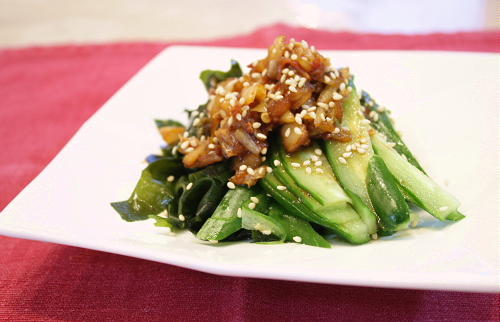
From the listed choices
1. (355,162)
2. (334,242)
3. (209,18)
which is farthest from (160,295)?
(209,18)

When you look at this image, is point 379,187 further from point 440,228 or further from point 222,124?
point 222,124

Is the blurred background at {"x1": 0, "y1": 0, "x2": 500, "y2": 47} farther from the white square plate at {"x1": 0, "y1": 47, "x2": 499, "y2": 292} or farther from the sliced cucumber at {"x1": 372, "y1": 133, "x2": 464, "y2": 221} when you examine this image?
the sliced cucumber at {"x1": 372, "y1": 133, "x2": 464, "y2": 221}

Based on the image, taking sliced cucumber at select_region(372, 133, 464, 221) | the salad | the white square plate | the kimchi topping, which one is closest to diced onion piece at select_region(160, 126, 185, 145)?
the white square plate

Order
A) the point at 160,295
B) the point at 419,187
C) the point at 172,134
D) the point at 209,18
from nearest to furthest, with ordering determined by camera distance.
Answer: the point at 160,295
the point at 419,187
the point at 172,134
the point at 209,18

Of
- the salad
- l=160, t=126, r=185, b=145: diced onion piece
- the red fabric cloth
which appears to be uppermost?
the salad

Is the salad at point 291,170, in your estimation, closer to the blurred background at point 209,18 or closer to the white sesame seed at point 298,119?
the white sesame seed at point 298,119

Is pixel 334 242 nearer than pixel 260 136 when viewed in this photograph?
Yes

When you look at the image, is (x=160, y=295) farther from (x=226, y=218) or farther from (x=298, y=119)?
(x=298, y=119)

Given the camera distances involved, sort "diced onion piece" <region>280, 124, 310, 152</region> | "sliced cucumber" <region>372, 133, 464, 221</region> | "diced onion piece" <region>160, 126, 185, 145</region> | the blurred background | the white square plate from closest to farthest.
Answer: the white square plate → "sliced cucumber" <region>372, 133, 464, 221</region> → "diced onion piece" <region>280, 124, 310, 152</region> → "diced onion piece" <region>160, 126, 185, 145</region> → the blurred background
